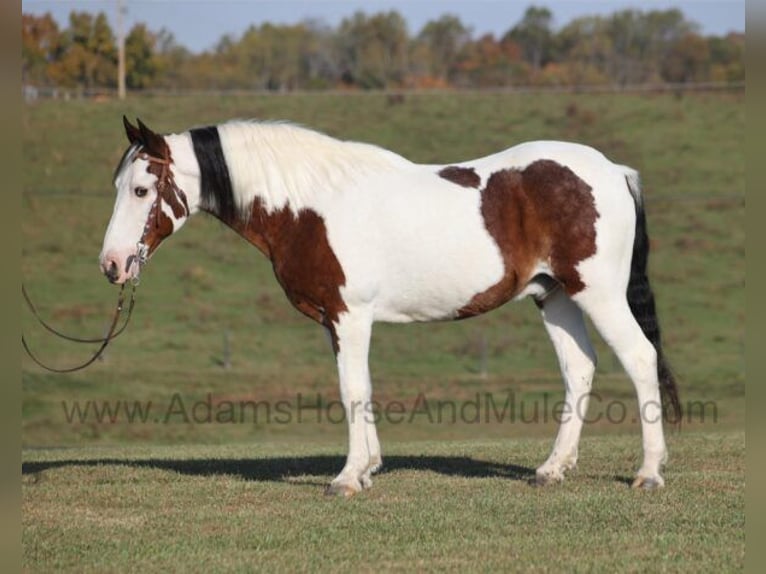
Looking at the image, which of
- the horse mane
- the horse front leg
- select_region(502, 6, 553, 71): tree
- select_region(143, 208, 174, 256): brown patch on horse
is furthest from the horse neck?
select_region(502, 6, 553, 71): tree

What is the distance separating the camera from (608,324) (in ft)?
27.4

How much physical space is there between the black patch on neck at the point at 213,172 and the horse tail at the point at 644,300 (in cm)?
308

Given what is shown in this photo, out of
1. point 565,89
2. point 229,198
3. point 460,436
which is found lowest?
point 460,436

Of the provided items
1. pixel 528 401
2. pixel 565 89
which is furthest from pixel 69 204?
pixel 565 89

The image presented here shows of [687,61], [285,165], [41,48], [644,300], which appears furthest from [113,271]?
[687,61]

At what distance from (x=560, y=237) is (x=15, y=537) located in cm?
467

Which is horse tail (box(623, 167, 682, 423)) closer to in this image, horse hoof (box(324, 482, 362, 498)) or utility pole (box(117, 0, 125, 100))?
horse hoof (box(324, 482, 362, 498))

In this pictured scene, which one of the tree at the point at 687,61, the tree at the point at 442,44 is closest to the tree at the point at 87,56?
the tree at the point at 442,44

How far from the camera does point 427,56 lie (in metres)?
70.2

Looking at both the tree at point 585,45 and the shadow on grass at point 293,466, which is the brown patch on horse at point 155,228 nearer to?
the shadow on grass at point 293,466

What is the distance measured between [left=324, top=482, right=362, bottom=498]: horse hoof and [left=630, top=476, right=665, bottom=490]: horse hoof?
2.05 metres

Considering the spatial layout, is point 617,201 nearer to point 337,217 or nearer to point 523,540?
point 337,217

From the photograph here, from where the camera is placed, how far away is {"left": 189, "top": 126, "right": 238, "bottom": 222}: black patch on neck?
8703mm

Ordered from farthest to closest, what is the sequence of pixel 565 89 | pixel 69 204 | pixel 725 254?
1. pixel 565 89
2. pixel 69 204
3. pixel 725 254
